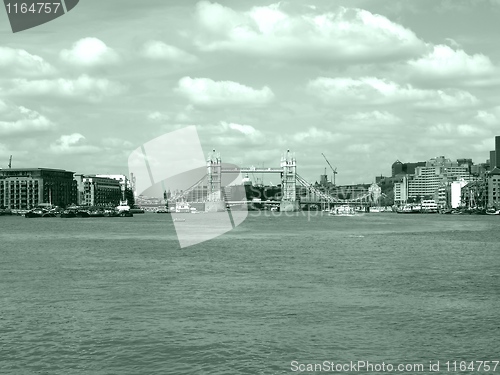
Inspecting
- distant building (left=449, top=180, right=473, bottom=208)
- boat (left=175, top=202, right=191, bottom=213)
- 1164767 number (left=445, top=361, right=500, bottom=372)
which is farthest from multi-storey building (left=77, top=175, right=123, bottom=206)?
1164767 number (left=445, top=361, right=500, bottom=372)

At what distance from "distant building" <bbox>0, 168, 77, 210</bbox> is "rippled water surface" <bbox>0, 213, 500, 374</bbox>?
441 ft

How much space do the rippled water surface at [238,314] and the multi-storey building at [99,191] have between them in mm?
156068

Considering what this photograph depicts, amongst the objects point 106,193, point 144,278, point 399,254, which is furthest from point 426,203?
point 144,278

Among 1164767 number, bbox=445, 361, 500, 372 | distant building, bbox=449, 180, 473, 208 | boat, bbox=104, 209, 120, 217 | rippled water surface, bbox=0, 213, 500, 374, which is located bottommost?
1164767 number, bbox=445, 361, 500, 372

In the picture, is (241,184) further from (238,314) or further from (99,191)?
(238,314)

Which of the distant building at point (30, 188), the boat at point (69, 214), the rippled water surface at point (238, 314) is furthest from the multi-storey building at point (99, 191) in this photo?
the rippled water surface at point (238, 314)

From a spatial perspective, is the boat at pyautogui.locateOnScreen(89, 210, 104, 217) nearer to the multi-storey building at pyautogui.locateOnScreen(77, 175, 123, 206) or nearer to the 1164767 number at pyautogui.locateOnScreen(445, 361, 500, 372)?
the multi-storey building at pyautogui.locateOnScreen(77, 175, 123, 206)

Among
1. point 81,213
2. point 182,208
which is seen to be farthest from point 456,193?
point 81,213

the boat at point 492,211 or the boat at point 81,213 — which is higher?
the boat at point 81,213

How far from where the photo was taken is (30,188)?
159m

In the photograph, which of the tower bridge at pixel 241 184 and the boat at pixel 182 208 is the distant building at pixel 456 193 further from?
the boat at pixel 182 208

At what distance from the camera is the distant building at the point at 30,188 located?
160 m

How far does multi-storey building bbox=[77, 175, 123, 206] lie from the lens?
183 meters

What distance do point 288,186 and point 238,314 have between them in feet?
547
